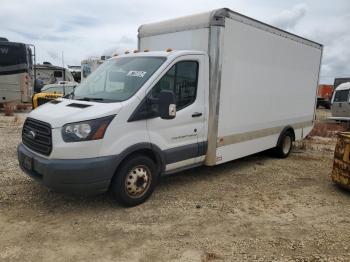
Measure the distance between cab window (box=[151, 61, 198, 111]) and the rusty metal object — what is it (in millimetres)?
2680

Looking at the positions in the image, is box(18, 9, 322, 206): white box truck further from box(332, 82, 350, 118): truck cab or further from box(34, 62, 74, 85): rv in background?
box(34, 62, 74, 85): rv in background

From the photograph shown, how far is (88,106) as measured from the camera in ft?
15.4

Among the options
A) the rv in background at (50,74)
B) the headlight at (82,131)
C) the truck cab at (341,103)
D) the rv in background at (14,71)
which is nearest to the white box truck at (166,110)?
the headlight at (82,131)

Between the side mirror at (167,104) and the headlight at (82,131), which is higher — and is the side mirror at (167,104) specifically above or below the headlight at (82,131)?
above

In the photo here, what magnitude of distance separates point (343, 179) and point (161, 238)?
3.56m

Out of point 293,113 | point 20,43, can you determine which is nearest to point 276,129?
point 293,113

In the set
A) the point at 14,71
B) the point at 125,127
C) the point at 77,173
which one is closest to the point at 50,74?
the point at 14,71

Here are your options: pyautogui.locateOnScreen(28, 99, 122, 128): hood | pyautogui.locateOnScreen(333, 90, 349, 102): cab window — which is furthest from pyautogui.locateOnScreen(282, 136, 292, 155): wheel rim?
pyautogui.locateOnScreen(333, 90, 349, 102): cab window

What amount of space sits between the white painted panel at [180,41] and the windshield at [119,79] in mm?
870

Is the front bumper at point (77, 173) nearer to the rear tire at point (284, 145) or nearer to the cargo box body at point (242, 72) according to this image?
the cargo box body at point (242, 72)

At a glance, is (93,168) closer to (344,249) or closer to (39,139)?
(39,139)

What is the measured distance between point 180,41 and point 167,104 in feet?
5.95

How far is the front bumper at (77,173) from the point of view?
14.2 ft

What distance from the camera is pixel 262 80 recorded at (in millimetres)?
7027
